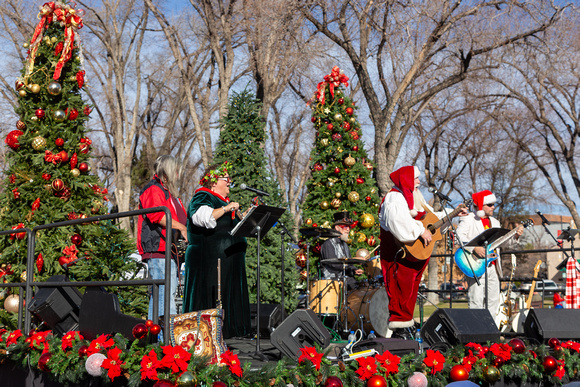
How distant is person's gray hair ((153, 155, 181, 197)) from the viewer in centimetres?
610

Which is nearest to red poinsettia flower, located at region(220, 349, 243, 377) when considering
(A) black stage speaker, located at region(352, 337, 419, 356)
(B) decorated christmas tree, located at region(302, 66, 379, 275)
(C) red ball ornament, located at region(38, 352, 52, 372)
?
(A) black stage speaker, located at region(352, 337, 419, 356)

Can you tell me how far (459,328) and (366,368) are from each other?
4.61 ft

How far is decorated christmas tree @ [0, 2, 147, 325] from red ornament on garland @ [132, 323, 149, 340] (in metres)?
3.42

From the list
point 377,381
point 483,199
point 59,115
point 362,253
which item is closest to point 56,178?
point 59,115

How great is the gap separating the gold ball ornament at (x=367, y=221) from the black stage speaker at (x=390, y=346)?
6.68m

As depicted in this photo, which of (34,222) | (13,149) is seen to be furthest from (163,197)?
(13,149)

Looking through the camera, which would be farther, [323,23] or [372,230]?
[323,23]

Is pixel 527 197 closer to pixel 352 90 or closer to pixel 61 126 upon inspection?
pixel 352 90

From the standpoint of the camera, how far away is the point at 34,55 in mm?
8523

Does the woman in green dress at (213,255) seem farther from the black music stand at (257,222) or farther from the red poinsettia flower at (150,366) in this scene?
the red poinsettia flower at (150,366)

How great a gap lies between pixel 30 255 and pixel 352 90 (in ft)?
60.1

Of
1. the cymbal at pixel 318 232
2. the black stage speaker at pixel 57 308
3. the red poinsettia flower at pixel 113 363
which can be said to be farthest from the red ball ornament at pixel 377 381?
the cymbal at pixel 318 232

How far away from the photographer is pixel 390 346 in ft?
17.7

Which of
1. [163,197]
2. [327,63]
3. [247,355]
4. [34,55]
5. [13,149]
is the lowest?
[247,355]
